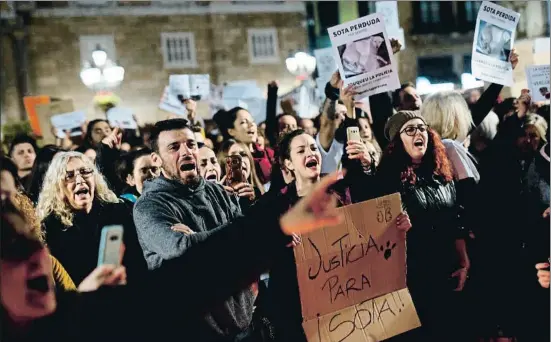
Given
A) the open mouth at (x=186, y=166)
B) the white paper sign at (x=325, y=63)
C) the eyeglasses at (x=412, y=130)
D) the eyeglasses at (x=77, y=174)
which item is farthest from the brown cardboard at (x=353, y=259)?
the white paper sign at (x=325, y=63)

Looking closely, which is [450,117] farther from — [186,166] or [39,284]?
[39,284]

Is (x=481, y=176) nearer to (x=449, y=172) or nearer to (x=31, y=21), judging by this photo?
(x=449, y=172)

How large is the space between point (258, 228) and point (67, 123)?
5.71 metres

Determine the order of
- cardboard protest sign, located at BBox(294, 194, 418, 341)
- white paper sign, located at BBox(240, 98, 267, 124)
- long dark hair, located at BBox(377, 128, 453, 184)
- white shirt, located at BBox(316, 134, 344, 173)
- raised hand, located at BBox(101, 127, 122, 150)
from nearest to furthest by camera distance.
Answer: cardboard protest sign, located at BBox(294, 194, 418, 341), long dark hair, located at BBox(377, 128, 453, 184), white shirt, located at BBox(316, 134, 344, 173), raised hand, located at BBox(101, 127, 122, 150), white paper sign, located at BBox(240, 98, 267, 124)

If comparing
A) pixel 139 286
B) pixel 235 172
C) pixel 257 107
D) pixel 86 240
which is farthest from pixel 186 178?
pixel 257 107

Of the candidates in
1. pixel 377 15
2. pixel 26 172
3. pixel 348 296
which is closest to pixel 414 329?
pixel 348 296

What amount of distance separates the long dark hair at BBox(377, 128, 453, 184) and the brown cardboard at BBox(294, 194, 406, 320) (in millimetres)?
310

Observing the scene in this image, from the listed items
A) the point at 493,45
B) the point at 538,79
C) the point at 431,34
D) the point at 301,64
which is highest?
the point at 431,34

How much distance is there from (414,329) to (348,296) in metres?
0.51

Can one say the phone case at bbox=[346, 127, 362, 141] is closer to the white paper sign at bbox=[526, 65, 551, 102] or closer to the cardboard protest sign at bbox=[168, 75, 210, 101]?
the white paper sign at bbox=[526, 65, 551, 102]

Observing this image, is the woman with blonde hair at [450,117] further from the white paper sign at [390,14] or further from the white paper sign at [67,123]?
the white paper sign at [67,123]

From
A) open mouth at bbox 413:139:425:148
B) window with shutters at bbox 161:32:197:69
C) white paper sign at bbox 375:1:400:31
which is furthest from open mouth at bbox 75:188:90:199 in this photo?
window with shutters at bbox 161:32:197:69

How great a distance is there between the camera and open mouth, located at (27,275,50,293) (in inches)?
81.5

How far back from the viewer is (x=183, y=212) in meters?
3.03
